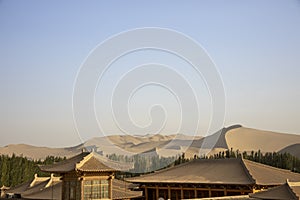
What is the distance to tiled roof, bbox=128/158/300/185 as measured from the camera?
56.6 ft

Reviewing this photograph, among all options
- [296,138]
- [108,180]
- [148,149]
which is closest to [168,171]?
[108,180]

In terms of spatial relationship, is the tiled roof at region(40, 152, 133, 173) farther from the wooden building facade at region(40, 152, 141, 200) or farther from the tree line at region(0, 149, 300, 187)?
the tree line at region(0, 149, 300, 187)

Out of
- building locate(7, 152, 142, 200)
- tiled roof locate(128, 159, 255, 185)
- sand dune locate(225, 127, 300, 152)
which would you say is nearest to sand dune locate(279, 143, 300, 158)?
sand dune locate(225, 127, 300, 152)

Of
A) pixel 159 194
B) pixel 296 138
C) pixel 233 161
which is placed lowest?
pixel 159 194

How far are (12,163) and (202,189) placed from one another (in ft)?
68.1

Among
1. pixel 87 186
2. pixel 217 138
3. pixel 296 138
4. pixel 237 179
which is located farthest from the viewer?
pixel 217 138

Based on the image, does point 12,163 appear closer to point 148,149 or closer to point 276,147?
point 148,149

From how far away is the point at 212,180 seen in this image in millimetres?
17984

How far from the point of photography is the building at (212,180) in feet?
55.7

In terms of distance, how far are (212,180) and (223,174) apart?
0.84 meters

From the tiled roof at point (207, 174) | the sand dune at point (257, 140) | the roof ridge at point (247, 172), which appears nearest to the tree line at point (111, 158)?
the tiled roof at point (207, 174)

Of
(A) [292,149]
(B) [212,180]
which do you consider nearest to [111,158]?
(B) [212,180]

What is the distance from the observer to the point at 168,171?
70.5ft

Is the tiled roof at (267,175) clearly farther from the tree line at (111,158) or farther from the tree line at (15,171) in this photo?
the tree line at (15,171)
